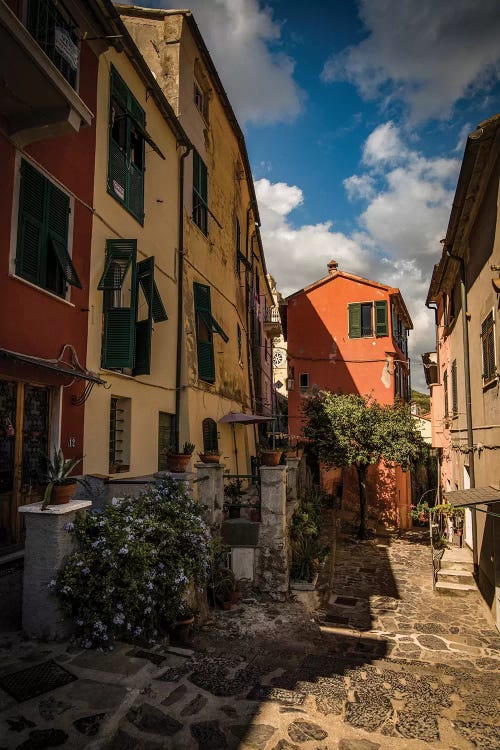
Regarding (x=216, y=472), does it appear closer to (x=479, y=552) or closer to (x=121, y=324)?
(x=121, y=324)

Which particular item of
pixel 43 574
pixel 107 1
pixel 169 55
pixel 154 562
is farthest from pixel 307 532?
pixel 169 55

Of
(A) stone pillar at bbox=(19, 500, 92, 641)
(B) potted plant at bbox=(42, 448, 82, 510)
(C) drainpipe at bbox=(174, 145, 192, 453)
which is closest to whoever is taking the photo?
(A) stone pillar at bbox=(19, 500, 92, 641)

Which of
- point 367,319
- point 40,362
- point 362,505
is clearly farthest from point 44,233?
point 367,319

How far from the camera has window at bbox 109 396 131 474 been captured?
9391 mm

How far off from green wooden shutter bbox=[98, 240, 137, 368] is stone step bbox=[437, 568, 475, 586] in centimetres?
854

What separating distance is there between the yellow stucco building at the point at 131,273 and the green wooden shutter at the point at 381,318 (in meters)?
13.1

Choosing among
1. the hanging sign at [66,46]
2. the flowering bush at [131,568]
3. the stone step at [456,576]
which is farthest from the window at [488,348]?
the hanging sign at [66,46]

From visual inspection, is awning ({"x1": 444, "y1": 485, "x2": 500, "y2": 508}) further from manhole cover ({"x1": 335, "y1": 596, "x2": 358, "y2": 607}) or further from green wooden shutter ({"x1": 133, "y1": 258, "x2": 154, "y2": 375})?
green wooden shutter ({"x1": 133, "y1": 258, "x2": 154, "y2": 375})

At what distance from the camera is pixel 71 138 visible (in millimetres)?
7809

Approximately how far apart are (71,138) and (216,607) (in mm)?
8250

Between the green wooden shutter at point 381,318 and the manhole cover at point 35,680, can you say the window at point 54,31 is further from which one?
the green wooden shutter at point 381,318

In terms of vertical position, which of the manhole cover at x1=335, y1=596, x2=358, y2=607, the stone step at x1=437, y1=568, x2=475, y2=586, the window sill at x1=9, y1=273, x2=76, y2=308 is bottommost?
the manhole cover at x1=335, y1=596, x2=358, y2=607

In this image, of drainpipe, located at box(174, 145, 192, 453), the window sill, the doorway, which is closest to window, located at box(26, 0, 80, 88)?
the window sill

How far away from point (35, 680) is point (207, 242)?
12696mm
